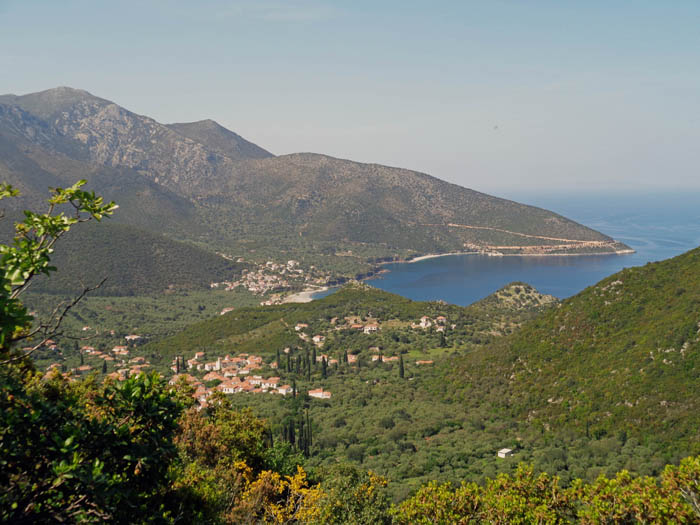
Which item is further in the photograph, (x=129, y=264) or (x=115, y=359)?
(x=129, y=264)

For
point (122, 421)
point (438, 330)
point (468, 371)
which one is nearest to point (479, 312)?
point (438, 330)

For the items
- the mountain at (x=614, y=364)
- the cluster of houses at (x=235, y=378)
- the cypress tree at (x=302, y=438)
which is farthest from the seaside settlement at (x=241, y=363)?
the mountain at (x=614, y=364)

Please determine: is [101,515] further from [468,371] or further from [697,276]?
[697,276]

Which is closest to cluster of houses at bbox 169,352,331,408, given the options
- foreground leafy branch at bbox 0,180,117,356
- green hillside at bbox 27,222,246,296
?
foreground leafy branch at bbox 0,180,117,356

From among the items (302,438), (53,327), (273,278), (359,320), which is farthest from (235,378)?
(273,278)

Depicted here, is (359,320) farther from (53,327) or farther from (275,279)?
(53,327)

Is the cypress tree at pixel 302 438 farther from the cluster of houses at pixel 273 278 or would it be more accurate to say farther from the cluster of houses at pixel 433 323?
the cluster of houses at pixel 273 278
